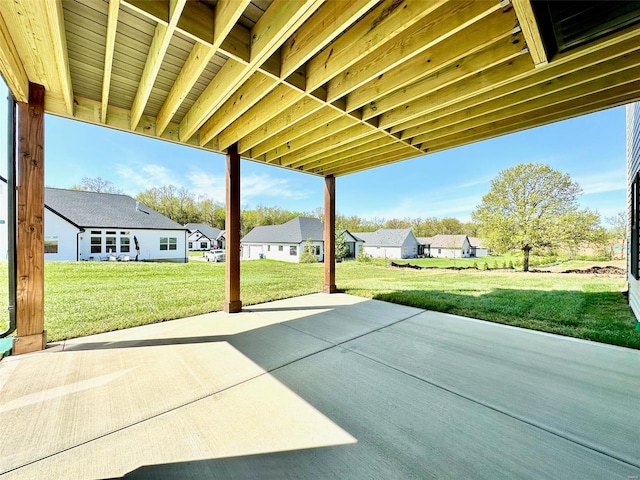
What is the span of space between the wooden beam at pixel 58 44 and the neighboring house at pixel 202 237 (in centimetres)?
2844

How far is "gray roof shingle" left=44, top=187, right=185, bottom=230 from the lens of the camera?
44.8ft

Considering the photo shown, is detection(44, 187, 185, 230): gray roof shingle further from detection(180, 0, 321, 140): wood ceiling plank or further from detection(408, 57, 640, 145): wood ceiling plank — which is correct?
detection(408, 57, 640, 145): wood ceiling plank

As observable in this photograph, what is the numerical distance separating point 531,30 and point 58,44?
140 inches

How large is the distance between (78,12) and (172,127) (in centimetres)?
190

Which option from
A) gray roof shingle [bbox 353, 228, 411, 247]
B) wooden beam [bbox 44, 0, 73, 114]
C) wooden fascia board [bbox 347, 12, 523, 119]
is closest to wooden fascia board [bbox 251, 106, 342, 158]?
wooden fascia board [bbox 347, 12, 523, 119]

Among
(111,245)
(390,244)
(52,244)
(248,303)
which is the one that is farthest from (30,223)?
(390,244)

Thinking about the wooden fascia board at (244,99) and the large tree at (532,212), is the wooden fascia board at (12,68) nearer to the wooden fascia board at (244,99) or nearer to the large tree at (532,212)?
the wooden fascia board at (244,99)

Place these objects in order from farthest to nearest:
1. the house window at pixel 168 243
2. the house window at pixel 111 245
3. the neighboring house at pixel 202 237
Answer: the neighboring house at pixel 202 237 < the house window at pixel 168 243 < the house window at pixel 111 245

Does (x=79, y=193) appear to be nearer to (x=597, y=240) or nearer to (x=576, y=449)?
(x=576, y=449)

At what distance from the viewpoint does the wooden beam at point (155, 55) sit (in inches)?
67.5

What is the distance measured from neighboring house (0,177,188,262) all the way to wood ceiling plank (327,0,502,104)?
53.4ft

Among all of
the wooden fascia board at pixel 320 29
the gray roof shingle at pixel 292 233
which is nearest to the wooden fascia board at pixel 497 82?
the wooden fascia board at pixel 320 29

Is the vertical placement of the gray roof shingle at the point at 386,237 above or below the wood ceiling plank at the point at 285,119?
below

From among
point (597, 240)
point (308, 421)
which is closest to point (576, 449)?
point (308, 421)
